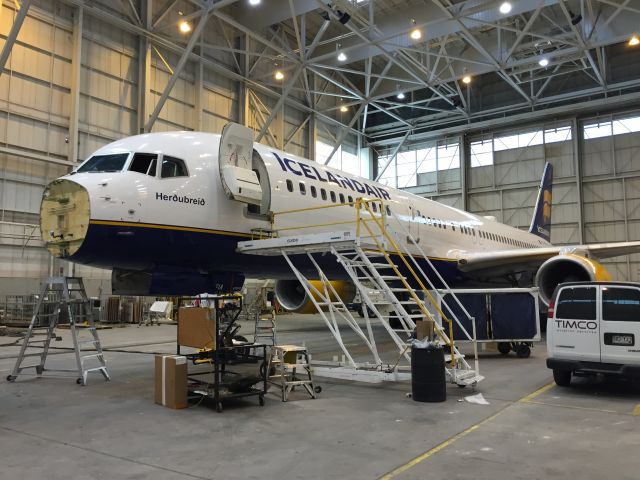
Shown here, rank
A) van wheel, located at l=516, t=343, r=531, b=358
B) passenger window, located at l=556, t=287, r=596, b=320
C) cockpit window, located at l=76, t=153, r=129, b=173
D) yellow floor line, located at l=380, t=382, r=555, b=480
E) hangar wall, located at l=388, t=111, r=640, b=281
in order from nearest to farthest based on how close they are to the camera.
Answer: yellow floor line, located at l=380, t=382, r=555, b=480 → passenger window, located at l=556, t=287, r=596, b=320 → cockpit window, located at l=76, t=153, r=129, b=173 → van wheel, located at l=516, t=343, r=531, b=358 → hangar wall, located at l=388, t=111, r=640, b=281

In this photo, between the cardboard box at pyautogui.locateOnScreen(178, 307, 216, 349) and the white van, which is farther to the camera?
the cardboard box at pyautogui.locateOnScreen(178, 307, 216, 349)

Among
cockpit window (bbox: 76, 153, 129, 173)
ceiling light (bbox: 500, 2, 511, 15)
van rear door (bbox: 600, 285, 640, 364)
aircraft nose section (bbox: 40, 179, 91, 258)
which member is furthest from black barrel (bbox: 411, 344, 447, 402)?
ceiling light (bbox: 500, 2, 511, 15)

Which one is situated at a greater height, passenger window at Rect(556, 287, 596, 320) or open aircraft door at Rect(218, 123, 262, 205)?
open aircraft door at Rect(218, 123, 262, 205)

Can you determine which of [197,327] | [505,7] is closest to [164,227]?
[197,327]

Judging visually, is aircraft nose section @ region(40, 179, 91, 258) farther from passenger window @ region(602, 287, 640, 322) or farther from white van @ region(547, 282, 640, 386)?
passenger window @ region(602, 287, 640, 322)

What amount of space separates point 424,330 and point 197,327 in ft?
10.4

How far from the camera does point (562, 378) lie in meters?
A: 7.61

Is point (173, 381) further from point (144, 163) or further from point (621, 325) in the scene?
point (621, 325)

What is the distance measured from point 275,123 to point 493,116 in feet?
47.8

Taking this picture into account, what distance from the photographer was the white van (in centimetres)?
693

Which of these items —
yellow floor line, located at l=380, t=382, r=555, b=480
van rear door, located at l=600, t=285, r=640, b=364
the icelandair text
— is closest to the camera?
yellow floor line, located at l=380, t=382, r=555, b=480

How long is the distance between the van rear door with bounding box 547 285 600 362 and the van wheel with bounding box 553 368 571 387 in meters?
0.36

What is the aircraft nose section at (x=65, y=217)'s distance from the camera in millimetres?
7379

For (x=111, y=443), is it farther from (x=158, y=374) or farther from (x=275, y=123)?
(x=275, y=123)
